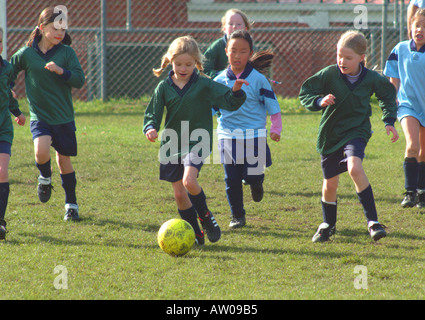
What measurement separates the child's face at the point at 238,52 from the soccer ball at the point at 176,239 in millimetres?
1550

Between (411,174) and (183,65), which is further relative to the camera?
(411,174)

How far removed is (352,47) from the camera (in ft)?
15.5

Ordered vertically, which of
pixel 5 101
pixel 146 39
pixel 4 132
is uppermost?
pixel 146 39

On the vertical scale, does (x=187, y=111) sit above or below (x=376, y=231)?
above

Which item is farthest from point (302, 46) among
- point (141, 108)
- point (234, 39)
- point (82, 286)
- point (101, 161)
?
point (82, 286)

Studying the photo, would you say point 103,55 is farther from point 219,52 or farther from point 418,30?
point 418,30

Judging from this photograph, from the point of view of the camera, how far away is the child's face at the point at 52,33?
548 centimetres

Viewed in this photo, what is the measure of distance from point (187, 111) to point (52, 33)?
1566mm

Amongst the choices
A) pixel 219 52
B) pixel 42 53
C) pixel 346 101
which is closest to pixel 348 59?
pixel 346 101

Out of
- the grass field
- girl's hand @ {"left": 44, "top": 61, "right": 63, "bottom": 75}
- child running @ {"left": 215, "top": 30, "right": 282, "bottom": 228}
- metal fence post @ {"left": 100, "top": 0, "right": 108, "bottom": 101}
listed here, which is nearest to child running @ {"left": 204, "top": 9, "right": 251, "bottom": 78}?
child running @ {"left": 215, "top": 30, "right": 282, "bottom": 228}

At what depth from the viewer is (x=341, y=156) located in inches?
194

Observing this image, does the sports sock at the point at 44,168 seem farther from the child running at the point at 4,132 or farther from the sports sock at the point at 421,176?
the sports sock at the point at 421,176

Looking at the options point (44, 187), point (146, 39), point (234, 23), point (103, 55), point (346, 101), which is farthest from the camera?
point (146, 39)
